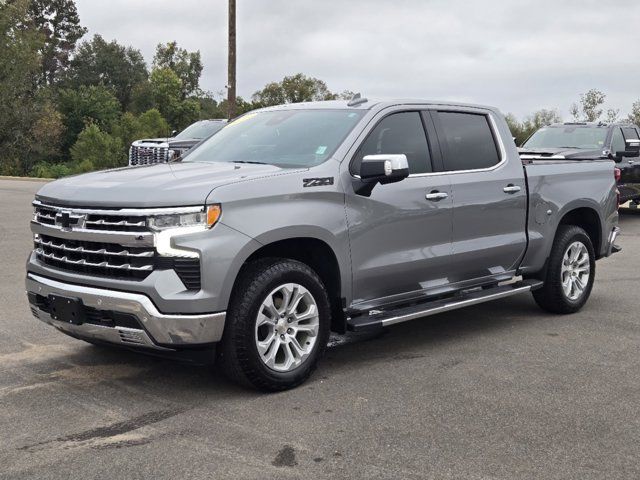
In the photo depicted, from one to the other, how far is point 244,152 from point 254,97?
198ft

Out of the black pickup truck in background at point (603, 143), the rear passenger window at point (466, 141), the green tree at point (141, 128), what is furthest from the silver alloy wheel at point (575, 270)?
the green tree at point (141, 128)

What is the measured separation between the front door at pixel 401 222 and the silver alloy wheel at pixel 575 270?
174 cm

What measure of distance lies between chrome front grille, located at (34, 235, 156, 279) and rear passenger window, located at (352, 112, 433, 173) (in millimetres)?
1856

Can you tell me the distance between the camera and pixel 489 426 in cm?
445

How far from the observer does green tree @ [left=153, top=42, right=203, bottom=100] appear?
3305 inches

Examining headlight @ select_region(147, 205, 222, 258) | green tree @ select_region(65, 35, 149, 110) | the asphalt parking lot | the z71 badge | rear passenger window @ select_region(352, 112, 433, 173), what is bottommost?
the asphalt parking lot

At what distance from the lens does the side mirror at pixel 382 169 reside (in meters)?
5.27

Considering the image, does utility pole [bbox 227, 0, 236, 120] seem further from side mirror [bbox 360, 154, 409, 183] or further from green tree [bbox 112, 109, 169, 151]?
green tree [bbox 112, 109, 169, 151]

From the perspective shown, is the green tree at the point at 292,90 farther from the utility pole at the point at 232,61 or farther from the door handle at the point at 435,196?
the door handle at the point at 435,196

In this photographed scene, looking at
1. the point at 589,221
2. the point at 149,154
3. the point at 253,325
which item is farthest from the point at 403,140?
the point at 149,154

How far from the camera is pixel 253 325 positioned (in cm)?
484

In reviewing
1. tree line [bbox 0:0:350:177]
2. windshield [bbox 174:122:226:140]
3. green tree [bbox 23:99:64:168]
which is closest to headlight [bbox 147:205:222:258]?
windshield [bbox 174:122:226:140]

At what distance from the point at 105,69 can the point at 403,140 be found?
252 ft

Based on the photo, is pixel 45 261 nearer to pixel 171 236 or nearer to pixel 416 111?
pixel 171 236
